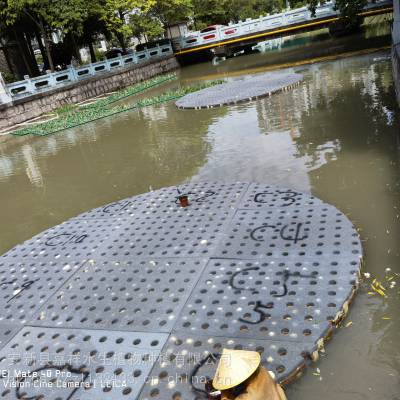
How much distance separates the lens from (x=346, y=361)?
2.92m

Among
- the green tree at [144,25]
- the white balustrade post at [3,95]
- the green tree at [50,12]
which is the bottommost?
the white balustrade post at [3,95]

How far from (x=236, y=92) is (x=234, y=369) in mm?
12870

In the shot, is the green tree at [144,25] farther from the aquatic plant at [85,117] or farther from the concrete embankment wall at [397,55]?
the concrete embankment wall at [397,55]

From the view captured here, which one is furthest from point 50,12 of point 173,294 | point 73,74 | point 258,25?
point 173,294

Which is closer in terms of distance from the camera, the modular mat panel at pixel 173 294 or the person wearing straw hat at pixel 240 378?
the person wearing straw hat at pixel 240 378

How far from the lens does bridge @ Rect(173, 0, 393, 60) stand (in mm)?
26641

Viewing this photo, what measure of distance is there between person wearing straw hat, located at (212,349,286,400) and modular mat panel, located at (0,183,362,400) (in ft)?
2.61

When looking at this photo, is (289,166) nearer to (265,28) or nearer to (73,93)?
→ (73,93)

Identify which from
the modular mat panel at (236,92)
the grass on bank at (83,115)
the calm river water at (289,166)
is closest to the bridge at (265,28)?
the modular mat panel at (236,92)

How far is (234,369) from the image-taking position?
2.03m

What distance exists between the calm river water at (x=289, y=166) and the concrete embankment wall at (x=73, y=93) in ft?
14.4

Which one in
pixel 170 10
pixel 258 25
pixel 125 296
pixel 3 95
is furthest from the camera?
pixel 170 10

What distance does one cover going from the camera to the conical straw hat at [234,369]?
200 centimetres

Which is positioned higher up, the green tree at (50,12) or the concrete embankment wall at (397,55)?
the green tree at (50,12)
